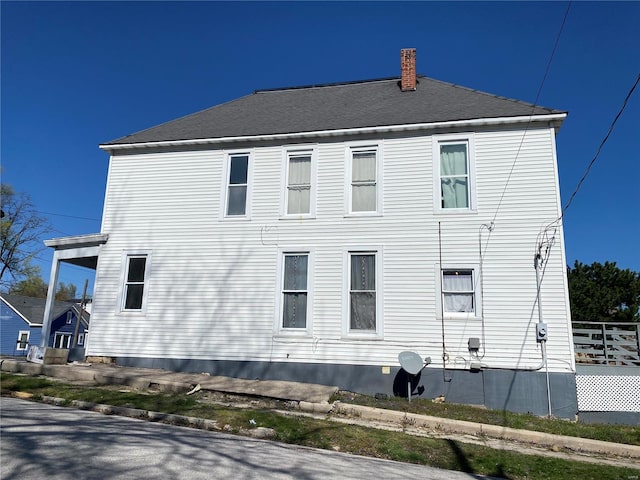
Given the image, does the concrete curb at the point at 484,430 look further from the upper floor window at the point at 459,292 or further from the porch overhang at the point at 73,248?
the porch overhang at the point at 73,248

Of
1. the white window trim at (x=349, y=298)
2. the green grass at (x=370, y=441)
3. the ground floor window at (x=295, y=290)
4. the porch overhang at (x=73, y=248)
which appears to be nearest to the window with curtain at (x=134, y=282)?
the porch overhang at (x=73, y=248)

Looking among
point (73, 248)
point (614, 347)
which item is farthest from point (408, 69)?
point (73, 248)

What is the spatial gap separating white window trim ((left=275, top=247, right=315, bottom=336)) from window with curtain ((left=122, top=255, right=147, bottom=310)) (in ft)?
13.4

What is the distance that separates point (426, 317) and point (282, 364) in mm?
3887

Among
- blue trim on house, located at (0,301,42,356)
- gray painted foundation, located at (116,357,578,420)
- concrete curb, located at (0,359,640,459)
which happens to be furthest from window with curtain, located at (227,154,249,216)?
blue trim on house, located at (0,301,42,356)

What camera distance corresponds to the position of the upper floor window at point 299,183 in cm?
1312

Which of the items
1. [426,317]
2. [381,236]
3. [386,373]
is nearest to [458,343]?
[426,317]

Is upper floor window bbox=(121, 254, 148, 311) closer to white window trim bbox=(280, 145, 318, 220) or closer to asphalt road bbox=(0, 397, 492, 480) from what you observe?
white window trim bbox=(280, 145, 318, 220)

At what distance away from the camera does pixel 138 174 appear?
14328mm

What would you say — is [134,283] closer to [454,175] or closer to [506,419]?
[454,175]

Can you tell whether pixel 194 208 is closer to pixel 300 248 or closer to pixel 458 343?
pixel 300 248

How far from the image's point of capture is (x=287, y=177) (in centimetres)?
1336

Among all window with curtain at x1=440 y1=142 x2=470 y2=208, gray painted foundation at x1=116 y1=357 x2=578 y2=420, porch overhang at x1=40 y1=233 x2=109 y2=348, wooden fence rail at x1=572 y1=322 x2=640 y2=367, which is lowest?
gray painted foundation at x1=116 y1=357 x2=578 y2=420

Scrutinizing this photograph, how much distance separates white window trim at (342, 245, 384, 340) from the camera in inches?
461
